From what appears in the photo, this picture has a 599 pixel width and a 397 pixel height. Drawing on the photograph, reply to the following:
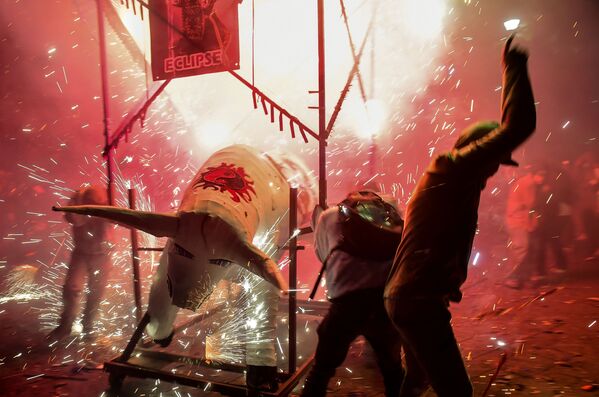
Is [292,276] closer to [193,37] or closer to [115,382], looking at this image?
[115,382]

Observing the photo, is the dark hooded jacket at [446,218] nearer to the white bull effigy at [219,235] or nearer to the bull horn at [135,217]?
the white bull effigy at [219,235]

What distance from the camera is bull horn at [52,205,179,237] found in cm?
296

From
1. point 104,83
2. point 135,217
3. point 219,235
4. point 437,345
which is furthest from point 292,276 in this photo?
point 104,83

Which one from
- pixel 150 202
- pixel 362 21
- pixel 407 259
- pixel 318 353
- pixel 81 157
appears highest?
pixel 362 21

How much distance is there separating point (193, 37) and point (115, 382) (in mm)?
3367

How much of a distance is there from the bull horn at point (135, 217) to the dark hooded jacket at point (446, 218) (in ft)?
5.93

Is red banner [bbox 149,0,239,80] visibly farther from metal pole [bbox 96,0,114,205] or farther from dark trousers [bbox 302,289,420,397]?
dark trousers [bbox 302,289,420,397]

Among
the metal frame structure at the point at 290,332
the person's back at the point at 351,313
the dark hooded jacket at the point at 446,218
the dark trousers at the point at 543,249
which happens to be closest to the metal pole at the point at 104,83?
the metal frame structure at the point at 290,332

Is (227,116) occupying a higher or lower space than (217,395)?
higher

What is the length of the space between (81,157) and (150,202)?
5.71ft

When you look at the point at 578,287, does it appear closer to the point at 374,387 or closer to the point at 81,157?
the point at 374,387

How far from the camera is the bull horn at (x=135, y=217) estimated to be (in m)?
2.96

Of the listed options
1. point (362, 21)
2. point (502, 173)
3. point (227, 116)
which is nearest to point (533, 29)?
point (502, 173)

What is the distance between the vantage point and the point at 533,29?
11055 millimetres
